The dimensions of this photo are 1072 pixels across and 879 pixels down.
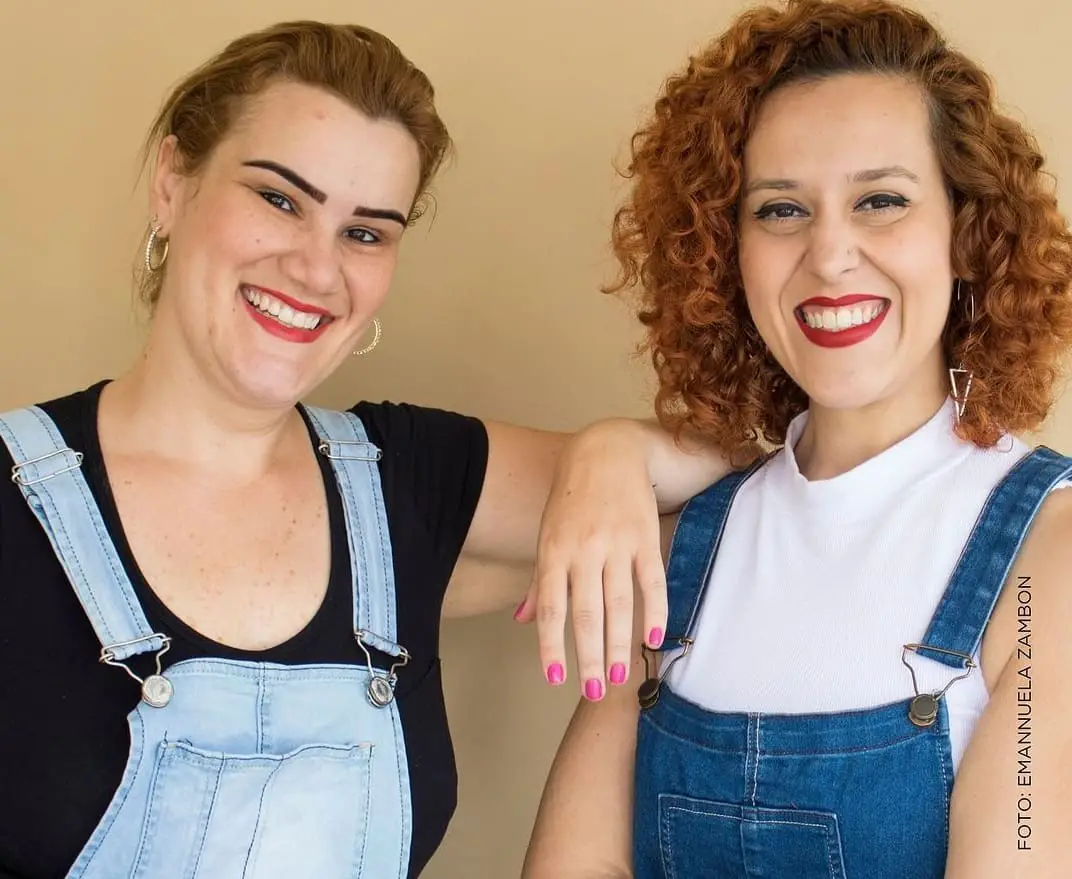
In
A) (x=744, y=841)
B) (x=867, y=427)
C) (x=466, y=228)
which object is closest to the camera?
(x=744, y=841)

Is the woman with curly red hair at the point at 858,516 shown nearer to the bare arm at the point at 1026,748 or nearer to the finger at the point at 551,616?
the bare arm at the point at 1026,748

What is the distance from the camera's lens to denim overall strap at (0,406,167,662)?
3.89ft

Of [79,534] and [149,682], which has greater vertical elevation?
[79,534]

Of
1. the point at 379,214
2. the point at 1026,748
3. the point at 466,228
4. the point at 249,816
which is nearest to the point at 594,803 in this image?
the point at 249,816

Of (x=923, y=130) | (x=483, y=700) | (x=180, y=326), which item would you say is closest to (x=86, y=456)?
(x=180, y=326)

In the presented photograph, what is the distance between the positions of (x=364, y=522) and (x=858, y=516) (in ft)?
1.79

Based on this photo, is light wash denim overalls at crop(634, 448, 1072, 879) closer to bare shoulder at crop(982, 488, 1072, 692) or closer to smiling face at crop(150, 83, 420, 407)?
bare shoulder at crop(982, 488, 1072, 692)

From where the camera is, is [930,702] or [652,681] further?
[652,681]

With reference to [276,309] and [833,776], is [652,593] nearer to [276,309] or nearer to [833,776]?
[833,776]

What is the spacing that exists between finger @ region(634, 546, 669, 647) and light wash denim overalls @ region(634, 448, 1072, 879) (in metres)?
0.12

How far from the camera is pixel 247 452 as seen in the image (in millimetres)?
1391

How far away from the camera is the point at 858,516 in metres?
1.24

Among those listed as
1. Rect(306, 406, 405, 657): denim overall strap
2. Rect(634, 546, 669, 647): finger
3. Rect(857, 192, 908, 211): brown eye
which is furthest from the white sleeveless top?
Rect(306, 406, 405, 657): denim overall strap

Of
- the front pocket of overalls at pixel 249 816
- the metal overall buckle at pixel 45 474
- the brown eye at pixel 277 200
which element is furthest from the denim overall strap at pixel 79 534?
the brown eye at pixel 277 200
